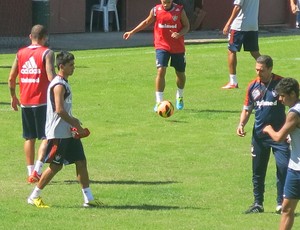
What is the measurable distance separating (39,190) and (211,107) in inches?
303

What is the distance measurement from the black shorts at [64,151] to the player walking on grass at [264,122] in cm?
185

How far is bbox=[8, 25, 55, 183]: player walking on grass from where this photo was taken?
12961 millimetres

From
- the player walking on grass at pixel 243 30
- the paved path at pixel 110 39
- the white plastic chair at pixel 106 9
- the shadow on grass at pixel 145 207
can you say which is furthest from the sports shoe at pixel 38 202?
the white plastic chair at pixel 106 9

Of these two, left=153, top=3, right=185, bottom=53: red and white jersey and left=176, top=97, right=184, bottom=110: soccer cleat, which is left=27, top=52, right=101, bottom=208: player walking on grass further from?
left=176, top=97, right=184, bottom=110: soccer cleat

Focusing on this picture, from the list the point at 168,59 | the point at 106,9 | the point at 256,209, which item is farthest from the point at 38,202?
the point at 106,9

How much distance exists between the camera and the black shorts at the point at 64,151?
11.9 m

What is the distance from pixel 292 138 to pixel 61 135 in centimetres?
291

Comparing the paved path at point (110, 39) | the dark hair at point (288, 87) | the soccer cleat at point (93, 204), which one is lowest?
the paved path at point (110, 39)

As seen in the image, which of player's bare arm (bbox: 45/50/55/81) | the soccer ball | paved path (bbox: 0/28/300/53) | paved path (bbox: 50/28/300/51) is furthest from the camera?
paved path (bbox: 50/28/300/51)

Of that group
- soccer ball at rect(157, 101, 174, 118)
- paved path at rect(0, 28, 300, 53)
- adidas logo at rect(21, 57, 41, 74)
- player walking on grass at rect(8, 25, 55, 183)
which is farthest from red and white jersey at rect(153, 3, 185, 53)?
paved path at rect(0, 28, 300, 53)

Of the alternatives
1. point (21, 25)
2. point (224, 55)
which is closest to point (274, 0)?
point (21, 25)

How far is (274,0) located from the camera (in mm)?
43125

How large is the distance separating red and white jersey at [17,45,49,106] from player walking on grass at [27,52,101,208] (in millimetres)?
1083

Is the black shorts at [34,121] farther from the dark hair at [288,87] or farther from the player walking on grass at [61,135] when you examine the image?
the dark hair at [288,87]
